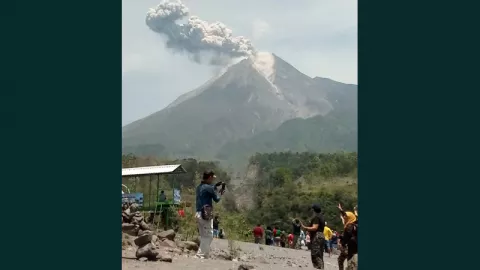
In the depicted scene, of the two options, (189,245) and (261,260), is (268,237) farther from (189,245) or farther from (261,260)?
(189,245)

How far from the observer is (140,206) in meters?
8.84

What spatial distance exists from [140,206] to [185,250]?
204 centimetres

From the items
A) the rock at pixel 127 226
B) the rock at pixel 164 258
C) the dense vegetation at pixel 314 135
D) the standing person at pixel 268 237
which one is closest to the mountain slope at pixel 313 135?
the dense vegetation at pixel 314 135

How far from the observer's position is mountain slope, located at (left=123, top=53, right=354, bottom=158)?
22922 mm

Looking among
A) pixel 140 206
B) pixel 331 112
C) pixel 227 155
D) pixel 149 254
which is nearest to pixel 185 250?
pixel 149 254

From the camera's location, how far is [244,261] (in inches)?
274

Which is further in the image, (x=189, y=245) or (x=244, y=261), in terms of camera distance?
(x=189, y=245)

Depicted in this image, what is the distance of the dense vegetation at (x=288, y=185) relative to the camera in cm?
1652

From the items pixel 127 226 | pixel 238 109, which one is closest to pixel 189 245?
pixel 127 226

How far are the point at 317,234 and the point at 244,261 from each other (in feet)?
4.54

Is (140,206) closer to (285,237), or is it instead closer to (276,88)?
(285,237)

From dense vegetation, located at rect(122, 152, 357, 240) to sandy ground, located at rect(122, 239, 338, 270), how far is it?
18.2ft

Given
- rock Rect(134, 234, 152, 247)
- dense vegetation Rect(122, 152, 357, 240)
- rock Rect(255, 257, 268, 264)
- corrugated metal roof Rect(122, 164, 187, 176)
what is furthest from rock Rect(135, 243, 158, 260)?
dense vegetation Rect(122, 152, 357, 240)

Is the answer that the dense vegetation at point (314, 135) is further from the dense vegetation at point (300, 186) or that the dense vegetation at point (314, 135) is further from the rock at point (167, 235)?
the rock at point (167, 235)
